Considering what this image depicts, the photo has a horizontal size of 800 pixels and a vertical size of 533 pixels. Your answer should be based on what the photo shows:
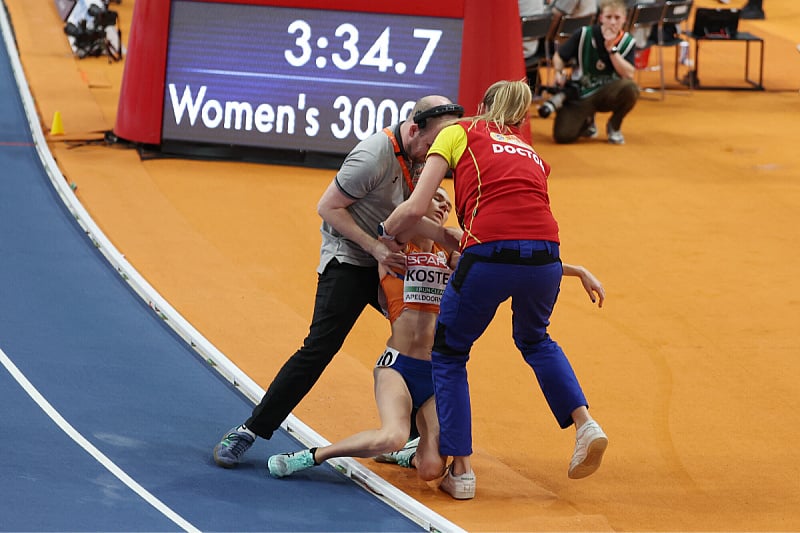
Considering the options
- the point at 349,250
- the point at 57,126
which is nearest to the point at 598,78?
A: the point at 57,126

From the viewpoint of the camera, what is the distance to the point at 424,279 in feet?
20.4

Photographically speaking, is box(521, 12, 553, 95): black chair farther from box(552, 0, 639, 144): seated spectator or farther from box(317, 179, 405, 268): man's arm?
box(317, 179, 405, 268): man's arm

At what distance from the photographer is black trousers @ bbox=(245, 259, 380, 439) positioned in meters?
6.21

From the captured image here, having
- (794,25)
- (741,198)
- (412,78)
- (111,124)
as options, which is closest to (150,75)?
(111,124)

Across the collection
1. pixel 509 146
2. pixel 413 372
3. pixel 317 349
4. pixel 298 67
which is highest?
pixel 509 146

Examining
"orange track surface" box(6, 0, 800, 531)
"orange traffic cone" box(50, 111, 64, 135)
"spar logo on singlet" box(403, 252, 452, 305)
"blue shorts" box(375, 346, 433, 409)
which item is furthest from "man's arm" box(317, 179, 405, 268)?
"orange traffic cone" box(50, 111, 64, 135)

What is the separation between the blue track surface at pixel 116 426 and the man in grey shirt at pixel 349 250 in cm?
34

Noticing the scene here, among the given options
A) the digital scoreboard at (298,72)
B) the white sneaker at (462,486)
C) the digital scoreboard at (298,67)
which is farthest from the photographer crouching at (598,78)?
the white sneaker at (462,486)

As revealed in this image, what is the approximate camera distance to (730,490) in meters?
6.37

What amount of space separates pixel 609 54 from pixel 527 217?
8909 millimetres

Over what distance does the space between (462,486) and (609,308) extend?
350 centimetres

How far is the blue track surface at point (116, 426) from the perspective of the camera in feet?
18.6

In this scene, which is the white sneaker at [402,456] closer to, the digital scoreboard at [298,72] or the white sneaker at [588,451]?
the white sneaker at [588,451]

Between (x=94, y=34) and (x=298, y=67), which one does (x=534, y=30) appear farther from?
(x=94, y=34)
